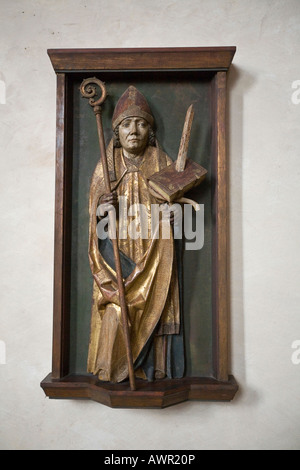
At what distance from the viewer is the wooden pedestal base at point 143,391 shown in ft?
4.68

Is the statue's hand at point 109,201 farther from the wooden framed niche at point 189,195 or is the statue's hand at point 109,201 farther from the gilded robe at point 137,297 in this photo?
the wooden framed niche at point 189,195

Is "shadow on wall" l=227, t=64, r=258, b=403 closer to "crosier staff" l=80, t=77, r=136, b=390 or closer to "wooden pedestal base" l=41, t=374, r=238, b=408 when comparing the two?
"wooden pedestal base" l=41, t=374, r=238, b=408

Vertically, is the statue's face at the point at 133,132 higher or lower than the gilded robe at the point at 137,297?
higher

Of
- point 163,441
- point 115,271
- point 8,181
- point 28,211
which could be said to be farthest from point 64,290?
point 163,441

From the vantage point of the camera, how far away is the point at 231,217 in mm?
1628

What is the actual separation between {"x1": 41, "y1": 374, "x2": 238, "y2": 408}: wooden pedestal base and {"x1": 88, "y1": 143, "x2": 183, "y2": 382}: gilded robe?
53mm

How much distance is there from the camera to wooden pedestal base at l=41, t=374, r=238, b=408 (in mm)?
1426

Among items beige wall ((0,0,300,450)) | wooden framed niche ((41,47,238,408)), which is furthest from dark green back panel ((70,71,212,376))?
beige wall ((0,0,300,450))

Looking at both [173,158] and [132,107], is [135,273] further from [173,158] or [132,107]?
[132,107]

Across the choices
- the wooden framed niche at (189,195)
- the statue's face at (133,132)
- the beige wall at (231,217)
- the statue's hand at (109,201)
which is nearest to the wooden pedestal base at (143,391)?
the wooden framed niche at (189,195)

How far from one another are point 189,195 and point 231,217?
20 cm

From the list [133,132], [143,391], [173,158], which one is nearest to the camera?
[143,391]

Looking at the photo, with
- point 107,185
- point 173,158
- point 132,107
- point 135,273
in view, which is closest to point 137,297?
point 135,273

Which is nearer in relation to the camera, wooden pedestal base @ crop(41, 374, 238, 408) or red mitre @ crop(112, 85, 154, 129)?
wooden pedestal base @ crop(41, 374, 238, 408)
